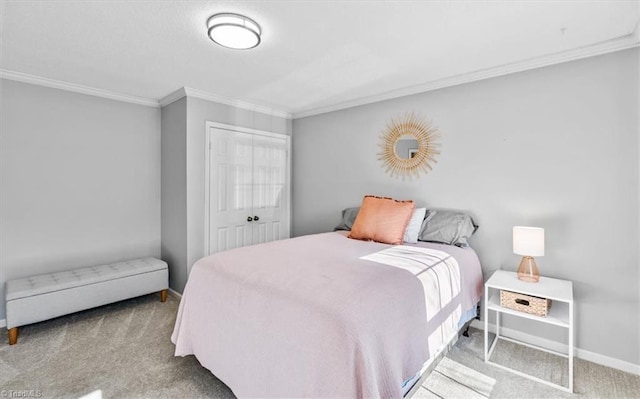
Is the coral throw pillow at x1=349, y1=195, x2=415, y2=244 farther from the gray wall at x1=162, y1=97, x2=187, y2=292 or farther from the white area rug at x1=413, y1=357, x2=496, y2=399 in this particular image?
the gray wall at x1=162, y1=97, x2=187, y2=292

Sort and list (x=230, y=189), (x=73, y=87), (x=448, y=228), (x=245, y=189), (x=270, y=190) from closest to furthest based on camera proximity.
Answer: (x=448, y=228), (x=73, y=87), (x=230, y=189), (x=245, y=189), (x=270, y=190)

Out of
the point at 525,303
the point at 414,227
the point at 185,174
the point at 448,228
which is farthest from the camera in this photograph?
the point at 185,174

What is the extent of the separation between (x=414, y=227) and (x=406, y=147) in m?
0.95

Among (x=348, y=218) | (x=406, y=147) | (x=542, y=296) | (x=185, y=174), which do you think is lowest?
(x=542, y=296)

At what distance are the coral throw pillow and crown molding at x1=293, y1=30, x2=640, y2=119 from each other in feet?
4.00

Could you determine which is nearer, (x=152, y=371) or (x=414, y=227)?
(x=152, y=371)

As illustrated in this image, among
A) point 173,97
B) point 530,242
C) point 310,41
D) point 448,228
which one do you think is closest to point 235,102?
point 173,97

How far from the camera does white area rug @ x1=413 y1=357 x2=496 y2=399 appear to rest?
1874 mm

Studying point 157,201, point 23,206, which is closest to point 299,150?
point 157,201

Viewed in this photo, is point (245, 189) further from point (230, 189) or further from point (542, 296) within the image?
point (542, 296)

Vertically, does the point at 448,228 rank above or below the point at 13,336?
above

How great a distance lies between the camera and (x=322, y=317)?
1.37 meters

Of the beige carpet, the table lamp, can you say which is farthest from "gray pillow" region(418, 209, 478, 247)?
the beige carpet

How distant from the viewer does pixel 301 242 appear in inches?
105
